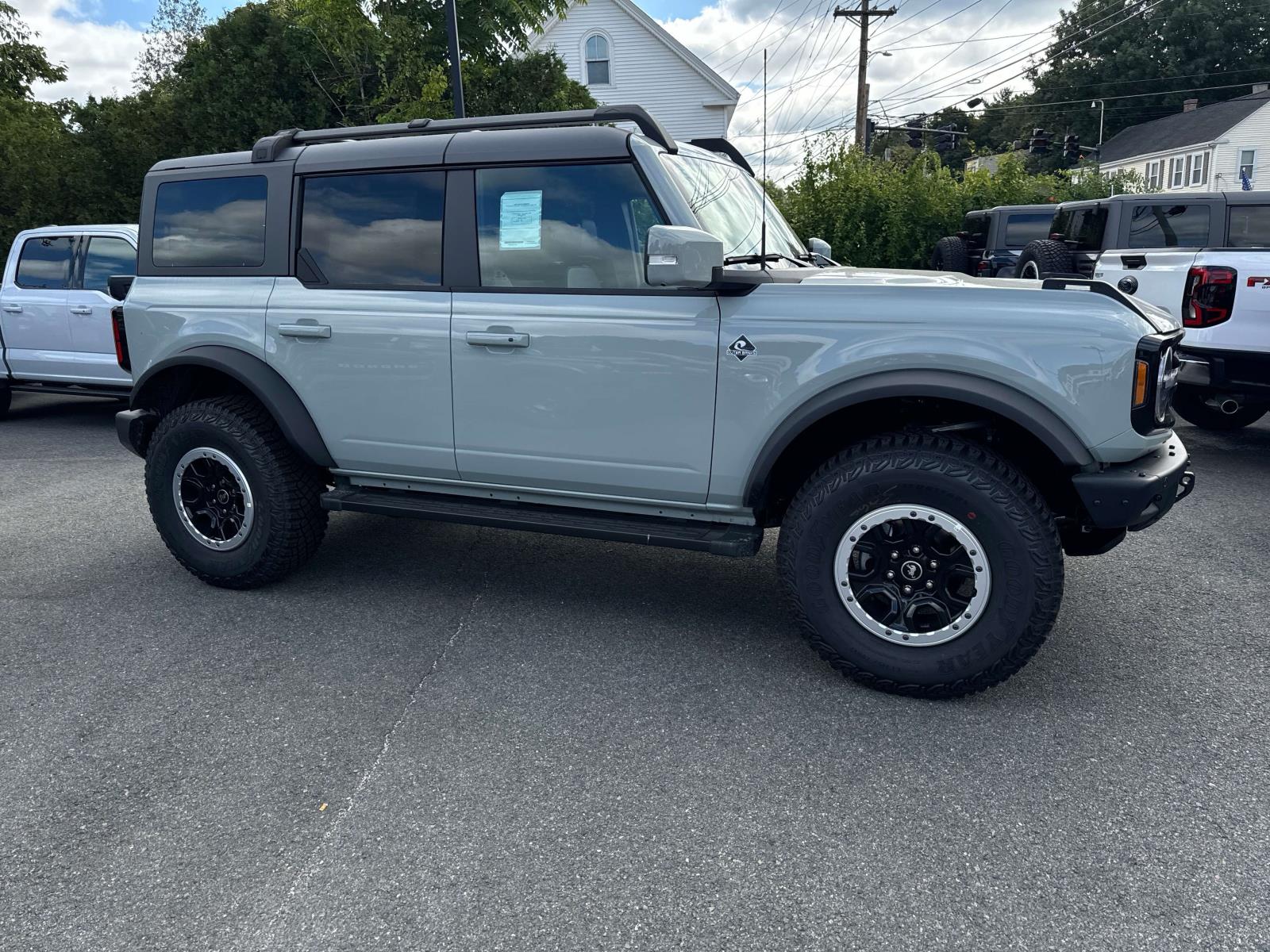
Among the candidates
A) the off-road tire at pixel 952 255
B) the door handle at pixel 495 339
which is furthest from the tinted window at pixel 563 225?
the off-road tire at pixel 952 255

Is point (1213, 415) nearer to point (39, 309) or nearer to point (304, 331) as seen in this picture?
point (304, 331)

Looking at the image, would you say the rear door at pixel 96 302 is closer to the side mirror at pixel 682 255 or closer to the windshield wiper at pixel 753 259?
the windshield wiper at pixel 753 259

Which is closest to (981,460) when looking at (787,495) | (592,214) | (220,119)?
(787,495)

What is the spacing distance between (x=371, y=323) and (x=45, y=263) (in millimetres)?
7129

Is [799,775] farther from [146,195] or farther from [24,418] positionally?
[24,418]

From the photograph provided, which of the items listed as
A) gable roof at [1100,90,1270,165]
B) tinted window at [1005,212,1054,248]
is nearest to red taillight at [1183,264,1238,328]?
tinted window at [1005,212,1054,248]

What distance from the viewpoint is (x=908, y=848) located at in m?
2.73

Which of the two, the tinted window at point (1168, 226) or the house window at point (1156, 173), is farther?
the house window at point (1156, 173)

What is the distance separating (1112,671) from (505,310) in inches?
111

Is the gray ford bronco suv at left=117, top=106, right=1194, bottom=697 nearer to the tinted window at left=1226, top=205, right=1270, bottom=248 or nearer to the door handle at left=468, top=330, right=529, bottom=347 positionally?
the door handle at left=468, top=330, right=529, bottom=347

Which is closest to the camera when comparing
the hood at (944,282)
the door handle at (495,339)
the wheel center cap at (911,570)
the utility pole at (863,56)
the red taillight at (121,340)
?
the hood at (944,282)

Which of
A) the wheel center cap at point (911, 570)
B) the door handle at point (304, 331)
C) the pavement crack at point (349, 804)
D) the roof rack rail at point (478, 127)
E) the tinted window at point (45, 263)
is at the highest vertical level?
the roof rack rail at point (478, 127)

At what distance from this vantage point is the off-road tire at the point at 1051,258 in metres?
10.2

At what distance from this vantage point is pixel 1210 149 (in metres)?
41.5
